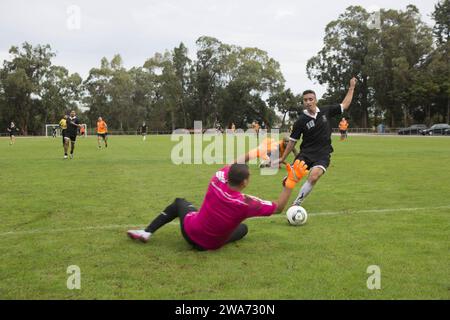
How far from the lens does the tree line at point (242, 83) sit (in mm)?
73938

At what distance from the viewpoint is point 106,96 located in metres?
98.8

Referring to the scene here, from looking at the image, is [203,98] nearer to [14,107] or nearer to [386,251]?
[14,107]

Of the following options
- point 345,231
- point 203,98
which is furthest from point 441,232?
point 203,98

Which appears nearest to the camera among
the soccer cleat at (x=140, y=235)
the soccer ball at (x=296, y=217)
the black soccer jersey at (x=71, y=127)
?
the soccer cleat at (x=140, y=235)

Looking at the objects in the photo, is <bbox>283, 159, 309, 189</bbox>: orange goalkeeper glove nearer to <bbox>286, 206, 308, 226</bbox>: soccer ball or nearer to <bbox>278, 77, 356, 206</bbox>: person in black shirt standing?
<bbox>286, 206, 308, 226</bbox>: soccer ball

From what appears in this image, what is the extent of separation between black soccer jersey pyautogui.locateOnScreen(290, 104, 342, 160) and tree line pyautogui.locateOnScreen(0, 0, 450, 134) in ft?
216

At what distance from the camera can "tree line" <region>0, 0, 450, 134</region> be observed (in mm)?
73938

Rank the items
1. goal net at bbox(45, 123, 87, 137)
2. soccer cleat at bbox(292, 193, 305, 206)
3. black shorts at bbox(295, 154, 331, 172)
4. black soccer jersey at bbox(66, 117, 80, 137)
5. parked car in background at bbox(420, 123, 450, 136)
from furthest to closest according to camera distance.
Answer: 1. goal net at bbox(45, 123, 87, 137)
2. parked car in background at bbox(420, 123, 450, 136)
3. black soccer jersey at bbox(66, 117, 80, 137)
4. black shorts at bbox(295, 154, 331, 172)
5. soccer cleat at bbox(292, 193, 305, 206)

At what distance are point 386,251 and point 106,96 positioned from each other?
97.7 metres

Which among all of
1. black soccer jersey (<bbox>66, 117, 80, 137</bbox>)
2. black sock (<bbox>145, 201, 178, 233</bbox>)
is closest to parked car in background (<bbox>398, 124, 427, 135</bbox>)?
black soccer jersey (<bbox>66, 117, 80, 137</bbox>)

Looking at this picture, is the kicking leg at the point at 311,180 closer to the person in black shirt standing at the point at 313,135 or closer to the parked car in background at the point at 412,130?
the person in black shirt standing at the point at 313,135

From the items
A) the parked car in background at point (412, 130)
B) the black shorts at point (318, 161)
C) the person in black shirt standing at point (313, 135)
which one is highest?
the parked car in background at point (412, 130)

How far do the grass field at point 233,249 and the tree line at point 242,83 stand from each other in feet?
217

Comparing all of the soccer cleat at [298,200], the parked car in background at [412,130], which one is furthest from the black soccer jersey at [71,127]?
the parked car in background at [412,130]
